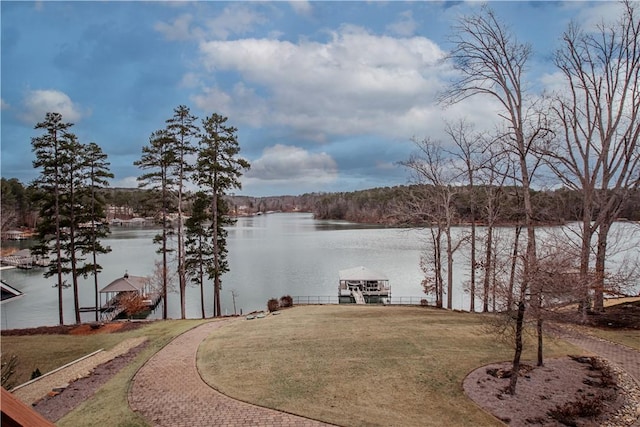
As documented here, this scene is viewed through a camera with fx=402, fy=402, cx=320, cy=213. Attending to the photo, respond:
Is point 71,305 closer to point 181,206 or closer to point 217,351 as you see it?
point 181,206

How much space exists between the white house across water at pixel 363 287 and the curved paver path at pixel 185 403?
19.1 m

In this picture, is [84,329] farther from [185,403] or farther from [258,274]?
[258,274]

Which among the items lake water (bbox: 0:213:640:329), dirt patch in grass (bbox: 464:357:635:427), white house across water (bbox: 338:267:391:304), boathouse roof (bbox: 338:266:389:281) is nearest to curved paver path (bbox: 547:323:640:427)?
dirt patch in grass (bbox: 464:357:635:427)

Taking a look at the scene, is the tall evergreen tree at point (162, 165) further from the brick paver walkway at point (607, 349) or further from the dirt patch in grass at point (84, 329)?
the brick paver walkway at point (607, 349)

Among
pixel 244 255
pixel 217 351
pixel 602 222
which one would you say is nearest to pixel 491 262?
pixel 602 222

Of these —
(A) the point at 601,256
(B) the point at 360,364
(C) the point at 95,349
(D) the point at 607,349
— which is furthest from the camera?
(C) the point at 95,349

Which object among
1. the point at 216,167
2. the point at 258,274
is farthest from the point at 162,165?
the point at 258,274

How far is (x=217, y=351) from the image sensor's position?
14.7 meters

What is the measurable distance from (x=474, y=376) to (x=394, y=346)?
10.4 ft

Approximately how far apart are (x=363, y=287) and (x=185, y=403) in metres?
24.1

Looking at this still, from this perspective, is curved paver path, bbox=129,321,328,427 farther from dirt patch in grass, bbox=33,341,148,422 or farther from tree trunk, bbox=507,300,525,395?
tree trunk, bbox=507,300,525,395

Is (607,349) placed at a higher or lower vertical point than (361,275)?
higher

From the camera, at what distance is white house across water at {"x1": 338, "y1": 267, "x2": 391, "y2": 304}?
31.6 meters

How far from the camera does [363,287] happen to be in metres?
33.6
